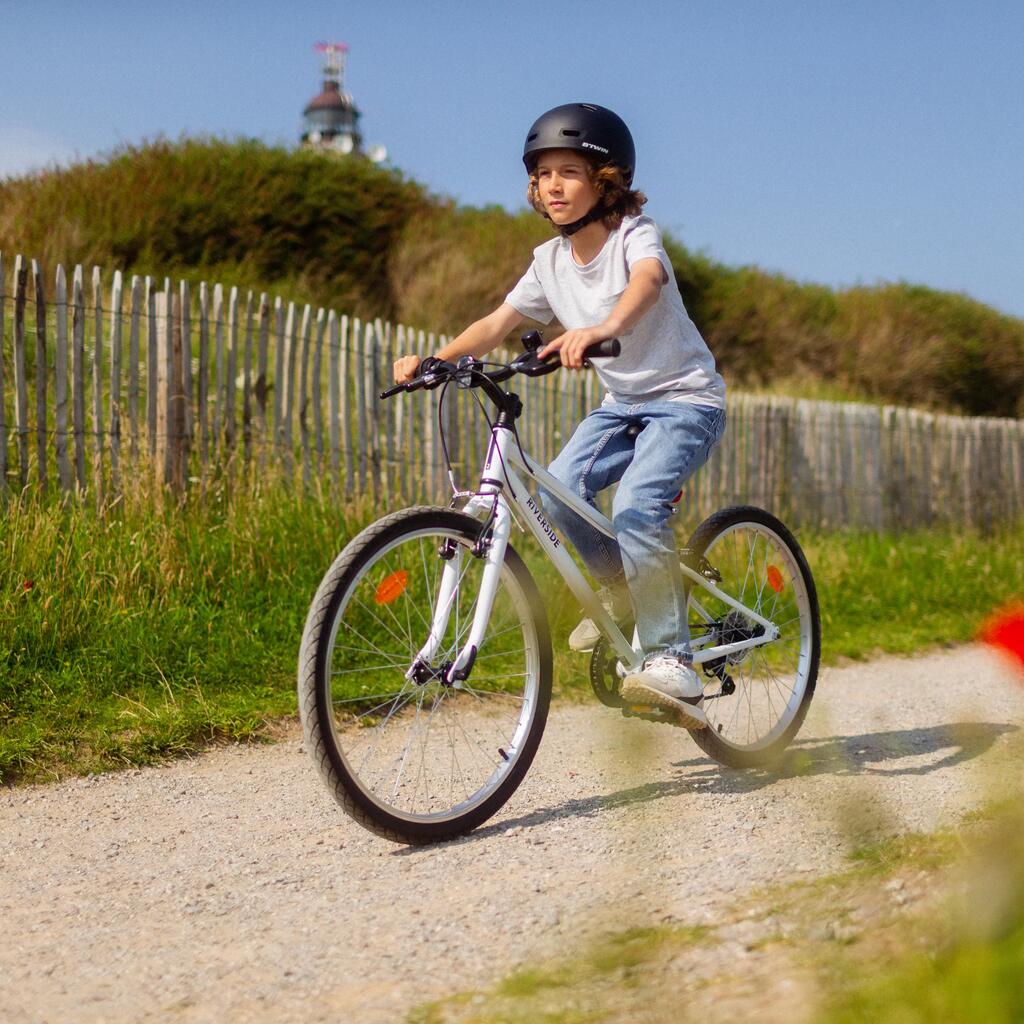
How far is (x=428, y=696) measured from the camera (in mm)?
4719

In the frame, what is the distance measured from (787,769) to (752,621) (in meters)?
0.52

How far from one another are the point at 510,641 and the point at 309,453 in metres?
3.84

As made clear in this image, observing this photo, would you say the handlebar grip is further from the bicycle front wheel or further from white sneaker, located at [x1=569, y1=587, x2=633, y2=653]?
white sneaker, located at [x1=569, y1=587, x2=633, y2=653]

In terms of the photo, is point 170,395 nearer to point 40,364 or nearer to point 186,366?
point 186,366

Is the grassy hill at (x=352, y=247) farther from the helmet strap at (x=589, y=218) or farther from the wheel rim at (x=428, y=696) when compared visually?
the helmet strap at (x=589, y=218)

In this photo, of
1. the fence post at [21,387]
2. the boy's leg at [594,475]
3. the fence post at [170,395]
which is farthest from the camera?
the fence post at [170,395]

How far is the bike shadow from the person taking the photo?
12.2 ft

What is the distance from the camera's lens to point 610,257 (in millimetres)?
3861

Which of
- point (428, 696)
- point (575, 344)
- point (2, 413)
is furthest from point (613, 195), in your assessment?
point (2, 413)

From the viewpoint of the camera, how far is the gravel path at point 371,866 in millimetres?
2418

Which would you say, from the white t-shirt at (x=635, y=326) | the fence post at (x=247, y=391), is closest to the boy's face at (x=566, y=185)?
the white t-shirt at (x=635, y=326)

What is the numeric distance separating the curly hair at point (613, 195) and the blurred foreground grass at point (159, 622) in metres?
2.33

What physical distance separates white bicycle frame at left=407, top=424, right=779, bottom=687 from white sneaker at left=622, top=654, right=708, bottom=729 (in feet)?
0.39

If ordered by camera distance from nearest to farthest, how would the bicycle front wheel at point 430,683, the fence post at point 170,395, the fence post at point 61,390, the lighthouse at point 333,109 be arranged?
the bicycle front wheel at point 430,683 < the fence post at point 61,390 < the fence post at point 170,395 < the lighthouse at point 333,109
